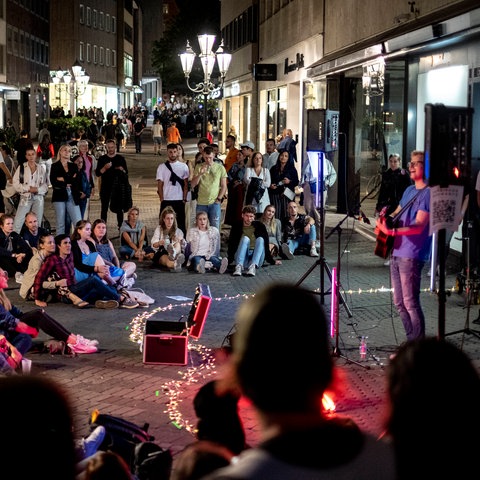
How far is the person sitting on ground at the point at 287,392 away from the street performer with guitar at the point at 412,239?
7.08 m

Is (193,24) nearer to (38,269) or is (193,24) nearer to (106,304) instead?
(38,269)

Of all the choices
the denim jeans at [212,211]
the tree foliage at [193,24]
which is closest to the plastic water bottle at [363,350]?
the denim jeans at [212,211]

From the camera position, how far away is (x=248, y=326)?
2404 mm

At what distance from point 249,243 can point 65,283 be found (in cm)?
395

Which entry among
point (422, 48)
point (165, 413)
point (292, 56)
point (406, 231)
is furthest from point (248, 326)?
point (292, 56)

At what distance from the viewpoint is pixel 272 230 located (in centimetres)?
1684

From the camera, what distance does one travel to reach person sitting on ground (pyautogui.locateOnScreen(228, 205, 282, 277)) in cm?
1578

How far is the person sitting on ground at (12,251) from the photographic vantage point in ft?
49.8

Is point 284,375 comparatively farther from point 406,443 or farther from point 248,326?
point 406,443

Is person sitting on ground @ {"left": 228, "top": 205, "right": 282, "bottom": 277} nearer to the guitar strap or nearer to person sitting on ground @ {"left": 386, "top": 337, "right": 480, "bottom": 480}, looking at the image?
the guitar strap

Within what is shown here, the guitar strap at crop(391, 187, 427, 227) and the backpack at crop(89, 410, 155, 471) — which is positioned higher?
the guitar strap at crop(391, 187, 427, 227)

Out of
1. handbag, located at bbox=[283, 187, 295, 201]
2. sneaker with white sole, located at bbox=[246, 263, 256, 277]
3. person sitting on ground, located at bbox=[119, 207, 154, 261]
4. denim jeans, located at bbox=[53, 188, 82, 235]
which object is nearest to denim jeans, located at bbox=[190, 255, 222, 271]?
sneaker with white sole, located at bbox=[246, 263, 256, 277]

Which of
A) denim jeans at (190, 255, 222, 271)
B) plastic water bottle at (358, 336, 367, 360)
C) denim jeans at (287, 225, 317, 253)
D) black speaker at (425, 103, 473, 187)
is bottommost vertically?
plastic water bottle at (358, 336, 367, 360)

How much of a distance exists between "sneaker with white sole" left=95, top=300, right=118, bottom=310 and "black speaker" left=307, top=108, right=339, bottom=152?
3125mm
